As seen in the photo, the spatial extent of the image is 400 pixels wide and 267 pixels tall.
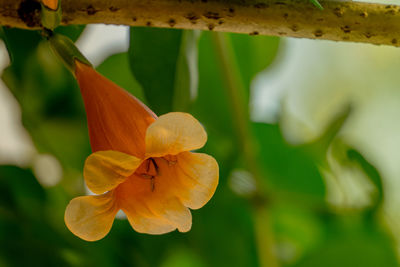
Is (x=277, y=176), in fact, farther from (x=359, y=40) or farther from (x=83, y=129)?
(x=359, y=40)

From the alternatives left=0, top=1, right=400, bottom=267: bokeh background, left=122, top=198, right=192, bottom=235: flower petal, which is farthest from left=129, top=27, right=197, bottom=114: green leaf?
left=122, top=198, right=192, bottom=235: flower petal

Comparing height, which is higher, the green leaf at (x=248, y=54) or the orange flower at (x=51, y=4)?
the orange flower at (x=51, y=4)

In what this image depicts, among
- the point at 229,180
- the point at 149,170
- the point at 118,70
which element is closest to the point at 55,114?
the point at 118,70

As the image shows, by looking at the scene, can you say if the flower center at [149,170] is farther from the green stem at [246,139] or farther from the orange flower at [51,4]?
the green stem at [246,139]

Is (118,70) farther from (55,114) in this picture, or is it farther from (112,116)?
(112,116)

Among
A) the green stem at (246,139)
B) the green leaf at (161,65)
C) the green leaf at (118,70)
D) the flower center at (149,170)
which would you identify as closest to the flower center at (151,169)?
the flower center at (149,170)

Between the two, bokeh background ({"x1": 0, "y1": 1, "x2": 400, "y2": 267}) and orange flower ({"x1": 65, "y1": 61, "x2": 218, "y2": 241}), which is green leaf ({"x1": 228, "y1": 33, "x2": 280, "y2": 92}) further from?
orange flower ({"x1": 65, "y1": 61, "x2": 218, "y2": 241})

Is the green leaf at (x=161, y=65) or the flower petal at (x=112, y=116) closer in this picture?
the flower petal at (x=112, y=116)
